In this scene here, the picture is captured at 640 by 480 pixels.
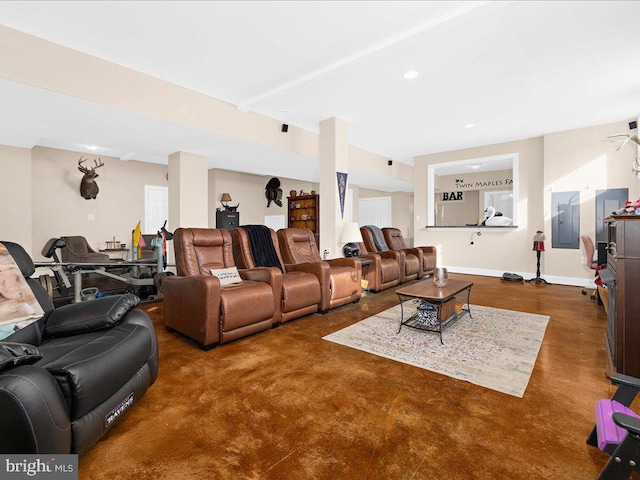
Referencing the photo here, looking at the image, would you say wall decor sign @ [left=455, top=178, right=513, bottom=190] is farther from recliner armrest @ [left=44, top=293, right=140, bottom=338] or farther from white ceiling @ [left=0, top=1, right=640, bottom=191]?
recliner armrest @ [left=44, top=293, right=140, bottom=338]

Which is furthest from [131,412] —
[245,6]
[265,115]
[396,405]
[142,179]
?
[142,179]

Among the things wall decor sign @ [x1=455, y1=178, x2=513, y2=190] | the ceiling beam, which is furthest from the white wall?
the ceiling beam

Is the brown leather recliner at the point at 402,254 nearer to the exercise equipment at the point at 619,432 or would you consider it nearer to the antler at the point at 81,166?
the exercise equipment at the point at 619,432

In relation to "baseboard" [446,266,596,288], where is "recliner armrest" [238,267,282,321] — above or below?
above

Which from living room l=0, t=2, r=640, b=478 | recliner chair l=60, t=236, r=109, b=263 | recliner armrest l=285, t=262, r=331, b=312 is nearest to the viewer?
living room l=0, t=2, r=640, b=478

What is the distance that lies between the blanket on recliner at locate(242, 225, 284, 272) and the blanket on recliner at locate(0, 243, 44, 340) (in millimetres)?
2126

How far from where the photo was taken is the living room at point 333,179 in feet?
5.27

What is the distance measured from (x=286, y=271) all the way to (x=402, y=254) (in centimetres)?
236

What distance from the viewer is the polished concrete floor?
4.62ft

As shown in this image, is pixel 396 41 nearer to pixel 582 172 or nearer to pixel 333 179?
pixel 333 179

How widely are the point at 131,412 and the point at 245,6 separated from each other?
306 centimetres

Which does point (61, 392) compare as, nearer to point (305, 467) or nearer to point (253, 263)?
point (305, 467)

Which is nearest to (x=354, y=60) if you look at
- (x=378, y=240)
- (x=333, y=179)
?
(x=333, y=179)

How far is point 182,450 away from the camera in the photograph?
151 centimetres
